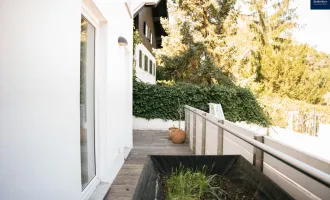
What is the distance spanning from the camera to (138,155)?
4855mm

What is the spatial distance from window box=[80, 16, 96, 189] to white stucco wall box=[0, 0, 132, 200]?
69cm

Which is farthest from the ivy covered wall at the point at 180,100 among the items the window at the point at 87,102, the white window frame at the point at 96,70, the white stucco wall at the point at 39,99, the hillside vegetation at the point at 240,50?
the white stucco wall at the point at 39,99

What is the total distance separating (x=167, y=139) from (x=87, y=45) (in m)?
4.48

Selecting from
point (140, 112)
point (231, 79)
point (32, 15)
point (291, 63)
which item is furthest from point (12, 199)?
point (291, 63)

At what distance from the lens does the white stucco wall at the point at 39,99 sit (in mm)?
1049

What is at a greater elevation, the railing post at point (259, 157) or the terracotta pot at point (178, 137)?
the railing post at point (259, 157)

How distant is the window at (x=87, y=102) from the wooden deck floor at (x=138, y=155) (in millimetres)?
454

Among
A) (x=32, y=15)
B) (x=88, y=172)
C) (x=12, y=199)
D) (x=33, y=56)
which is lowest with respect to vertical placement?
(x=88, y=172)

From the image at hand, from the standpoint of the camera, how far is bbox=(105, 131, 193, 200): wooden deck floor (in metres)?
3.04

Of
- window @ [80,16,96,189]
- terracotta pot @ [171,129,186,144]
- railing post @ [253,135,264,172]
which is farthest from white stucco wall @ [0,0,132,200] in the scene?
terracotta pot @ [171,129,186,144]

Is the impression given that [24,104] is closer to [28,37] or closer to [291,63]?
[28,37]

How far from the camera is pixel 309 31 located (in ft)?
49.8

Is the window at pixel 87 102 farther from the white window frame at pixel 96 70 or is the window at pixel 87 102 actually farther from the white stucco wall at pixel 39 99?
the white stucco wall at pixel 39 99

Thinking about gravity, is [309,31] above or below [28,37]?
above
